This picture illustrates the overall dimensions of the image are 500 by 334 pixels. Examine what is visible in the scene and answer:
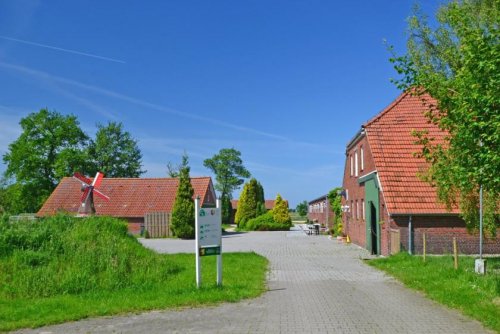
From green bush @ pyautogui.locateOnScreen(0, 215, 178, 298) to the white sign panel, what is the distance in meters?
1.89

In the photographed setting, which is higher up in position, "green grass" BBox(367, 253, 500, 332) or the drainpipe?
the drainpipe

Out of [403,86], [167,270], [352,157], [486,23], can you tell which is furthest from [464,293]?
[352,157]

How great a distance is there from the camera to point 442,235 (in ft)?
67.9

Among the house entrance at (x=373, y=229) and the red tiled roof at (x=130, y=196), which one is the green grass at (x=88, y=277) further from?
the red tiled roof at (x=130, y=196)

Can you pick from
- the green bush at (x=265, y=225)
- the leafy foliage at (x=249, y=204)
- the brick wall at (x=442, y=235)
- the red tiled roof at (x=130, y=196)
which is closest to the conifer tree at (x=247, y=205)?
the leafy foliage at (x=249, y=204)

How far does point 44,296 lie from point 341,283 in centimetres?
735

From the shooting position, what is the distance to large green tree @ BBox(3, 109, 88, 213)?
61.0 metres

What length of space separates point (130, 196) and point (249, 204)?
15.8 meters

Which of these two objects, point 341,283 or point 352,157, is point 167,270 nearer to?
point 341,283

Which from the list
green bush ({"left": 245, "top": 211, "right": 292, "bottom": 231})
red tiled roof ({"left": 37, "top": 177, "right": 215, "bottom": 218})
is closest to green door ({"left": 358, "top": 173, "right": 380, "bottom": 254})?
red tiled roof ({"left": 37, "top": 177, "right": 215, "bottom": 218})

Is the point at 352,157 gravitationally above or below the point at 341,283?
above

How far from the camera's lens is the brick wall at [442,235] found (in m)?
20.5

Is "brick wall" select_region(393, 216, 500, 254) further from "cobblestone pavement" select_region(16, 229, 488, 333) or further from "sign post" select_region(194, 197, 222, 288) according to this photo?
"sign post" select_region(194, 197, 222, 288)

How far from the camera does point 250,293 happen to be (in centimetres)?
1197
